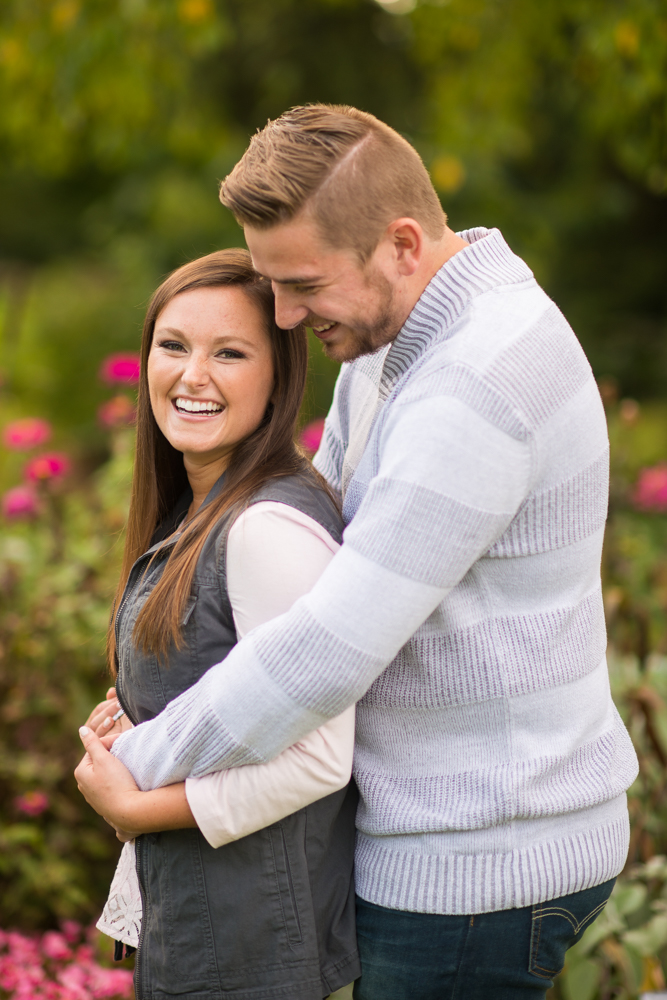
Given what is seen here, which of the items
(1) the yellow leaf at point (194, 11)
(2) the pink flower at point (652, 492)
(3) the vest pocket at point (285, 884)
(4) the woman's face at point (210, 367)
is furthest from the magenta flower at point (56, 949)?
(1) the yellow leaf at point (194, 11)

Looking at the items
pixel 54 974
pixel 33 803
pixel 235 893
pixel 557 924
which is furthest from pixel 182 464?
pixel 54 974

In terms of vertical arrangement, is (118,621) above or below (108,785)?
above

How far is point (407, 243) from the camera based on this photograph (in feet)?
4.84

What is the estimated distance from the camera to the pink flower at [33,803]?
2.53 m

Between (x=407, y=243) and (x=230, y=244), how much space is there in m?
6.46

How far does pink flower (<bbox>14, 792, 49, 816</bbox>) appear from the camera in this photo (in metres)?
2.53

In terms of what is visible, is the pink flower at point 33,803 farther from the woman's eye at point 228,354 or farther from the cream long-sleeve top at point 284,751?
the woman's eye at point 228,354

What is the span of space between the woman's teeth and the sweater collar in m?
0.34

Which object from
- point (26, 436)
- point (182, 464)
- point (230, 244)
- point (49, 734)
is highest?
point (182, 464)

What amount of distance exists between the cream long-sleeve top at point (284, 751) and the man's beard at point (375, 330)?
29cm

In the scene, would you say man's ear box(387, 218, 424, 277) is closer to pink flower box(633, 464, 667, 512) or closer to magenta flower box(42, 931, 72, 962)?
magenta flower box(42, 931, 72, 962)

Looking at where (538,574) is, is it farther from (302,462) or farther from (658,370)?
(658,370)

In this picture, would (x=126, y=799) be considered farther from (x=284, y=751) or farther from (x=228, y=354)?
(x=228, y=354)

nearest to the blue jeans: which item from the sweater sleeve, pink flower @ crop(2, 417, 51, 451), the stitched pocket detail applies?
the stitched pocket detail
